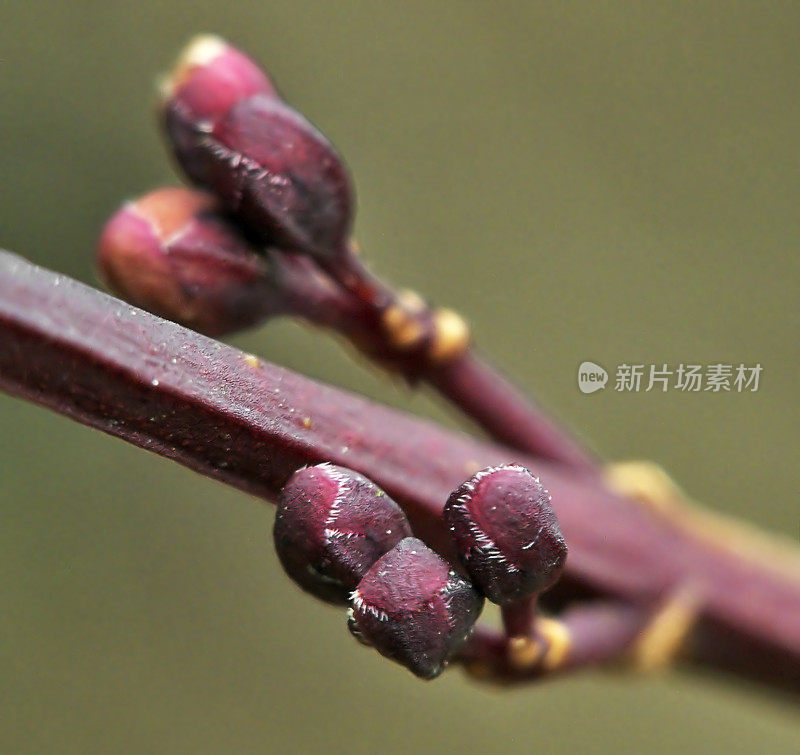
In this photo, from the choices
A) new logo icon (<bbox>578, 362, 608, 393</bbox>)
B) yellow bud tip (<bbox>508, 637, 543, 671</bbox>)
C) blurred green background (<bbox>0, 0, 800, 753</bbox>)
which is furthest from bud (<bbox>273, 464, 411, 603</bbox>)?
blurred green background (<bbox>0, 0, 800, 753</bbox>)

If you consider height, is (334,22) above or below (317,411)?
above

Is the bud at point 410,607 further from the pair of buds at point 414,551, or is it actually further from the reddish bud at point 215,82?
the reddish bud at point 215,82

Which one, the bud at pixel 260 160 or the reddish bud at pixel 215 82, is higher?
the reddish bud at pixel 215 82

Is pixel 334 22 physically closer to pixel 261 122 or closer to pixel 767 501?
pixel 767 501

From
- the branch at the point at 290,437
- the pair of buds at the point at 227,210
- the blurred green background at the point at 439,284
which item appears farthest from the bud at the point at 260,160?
the blurred green background at the point at 439,284

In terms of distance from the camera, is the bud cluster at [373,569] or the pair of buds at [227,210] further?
the pair of buds at [227,210]

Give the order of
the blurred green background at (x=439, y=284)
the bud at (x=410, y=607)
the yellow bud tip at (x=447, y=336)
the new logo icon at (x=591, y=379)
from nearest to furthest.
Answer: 1. the bud at (x=410, y=607)
2. the yellow bud tip at (x=447, y=336)
3. the new logo icon at (x=591, y=379)
4. the blurred green background at (x=439, y=284)

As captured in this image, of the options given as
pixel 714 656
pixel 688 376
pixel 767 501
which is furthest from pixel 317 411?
pixel 767 501

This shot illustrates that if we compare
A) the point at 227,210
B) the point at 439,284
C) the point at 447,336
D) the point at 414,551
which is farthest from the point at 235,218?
the point at 439,284
